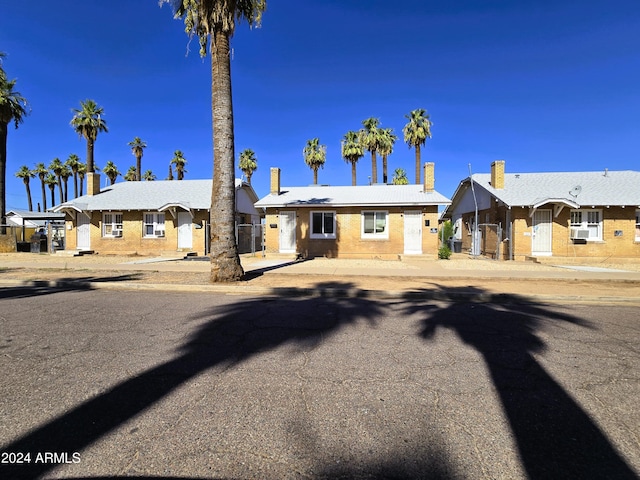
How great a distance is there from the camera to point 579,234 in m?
19.0

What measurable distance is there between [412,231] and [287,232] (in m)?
7.49

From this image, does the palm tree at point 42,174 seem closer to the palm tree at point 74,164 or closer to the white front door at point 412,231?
the palm tree at point 74,164

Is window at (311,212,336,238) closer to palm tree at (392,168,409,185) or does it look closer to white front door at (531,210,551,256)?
white front door at (531,210,551,256)

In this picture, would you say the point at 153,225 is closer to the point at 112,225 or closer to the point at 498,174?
the point at 112,225

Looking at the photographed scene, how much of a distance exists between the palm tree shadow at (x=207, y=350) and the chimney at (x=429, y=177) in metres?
15.2

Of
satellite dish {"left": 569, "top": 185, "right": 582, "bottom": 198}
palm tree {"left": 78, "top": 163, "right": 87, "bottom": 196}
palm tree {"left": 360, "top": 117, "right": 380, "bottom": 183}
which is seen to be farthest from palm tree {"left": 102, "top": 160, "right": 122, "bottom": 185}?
satellite dish {"left": 569, "top": 185, "right": 582, "bottom": 198}

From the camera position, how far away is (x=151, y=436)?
8.58ft

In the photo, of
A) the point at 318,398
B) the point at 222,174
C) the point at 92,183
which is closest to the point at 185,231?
the point at 92,183

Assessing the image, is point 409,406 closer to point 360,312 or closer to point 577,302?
point 360,312

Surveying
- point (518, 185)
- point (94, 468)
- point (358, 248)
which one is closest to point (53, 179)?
point (358, 248)

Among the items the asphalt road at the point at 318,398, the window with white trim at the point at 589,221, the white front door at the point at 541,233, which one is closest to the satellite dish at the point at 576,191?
the window with white trim at the point at 589,221

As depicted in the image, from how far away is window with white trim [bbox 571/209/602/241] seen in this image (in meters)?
19.2

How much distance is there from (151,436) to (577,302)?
917 centimetres

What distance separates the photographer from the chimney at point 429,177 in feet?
70.3
